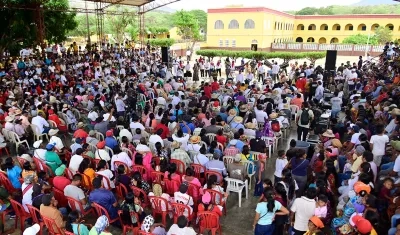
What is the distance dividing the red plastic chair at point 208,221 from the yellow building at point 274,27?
3179 cm

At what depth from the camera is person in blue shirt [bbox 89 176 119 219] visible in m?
4.10

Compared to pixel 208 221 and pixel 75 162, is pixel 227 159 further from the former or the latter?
pixel 75 162

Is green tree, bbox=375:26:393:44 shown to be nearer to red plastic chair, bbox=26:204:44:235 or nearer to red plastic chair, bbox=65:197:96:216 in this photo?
red plastic chair, bbox=65:197:96:216

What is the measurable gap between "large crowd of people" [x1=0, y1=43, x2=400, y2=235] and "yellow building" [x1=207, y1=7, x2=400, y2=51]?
83.8ft

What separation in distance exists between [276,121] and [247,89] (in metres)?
3.41

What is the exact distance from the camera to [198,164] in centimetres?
510

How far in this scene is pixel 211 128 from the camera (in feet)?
21.4

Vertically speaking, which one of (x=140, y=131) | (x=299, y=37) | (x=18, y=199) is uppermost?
(x=299, y=37)

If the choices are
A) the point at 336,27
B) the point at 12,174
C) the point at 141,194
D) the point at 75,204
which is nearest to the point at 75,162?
the point at 12,174

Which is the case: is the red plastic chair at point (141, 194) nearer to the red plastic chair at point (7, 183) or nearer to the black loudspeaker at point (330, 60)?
the red plastic chair at point (7, 183)

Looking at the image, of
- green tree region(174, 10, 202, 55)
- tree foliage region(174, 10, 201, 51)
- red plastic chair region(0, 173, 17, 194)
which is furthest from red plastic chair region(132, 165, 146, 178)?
tree foliage region(174, 10, 201, 51)

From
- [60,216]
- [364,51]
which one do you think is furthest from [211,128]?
[364,51]

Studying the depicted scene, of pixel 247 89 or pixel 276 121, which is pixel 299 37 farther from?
pixel 276 121

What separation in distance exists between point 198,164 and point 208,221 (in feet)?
3.98
